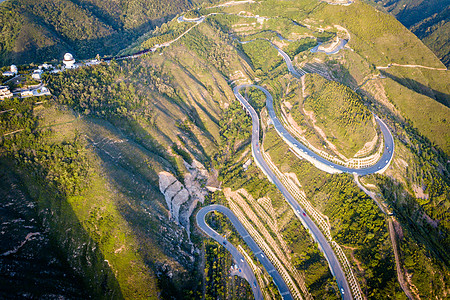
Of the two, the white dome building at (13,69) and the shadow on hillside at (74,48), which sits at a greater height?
the shadow on hillside at (74,48)

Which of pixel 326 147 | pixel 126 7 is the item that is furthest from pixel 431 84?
pixel 126 7

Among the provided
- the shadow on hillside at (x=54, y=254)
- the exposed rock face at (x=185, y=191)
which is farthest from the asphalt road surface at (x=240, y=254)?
the shadow on hillside at (x=54, y=254)

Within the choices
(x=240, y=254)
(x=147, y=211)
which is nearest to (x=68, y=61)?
(x=147, y=211)

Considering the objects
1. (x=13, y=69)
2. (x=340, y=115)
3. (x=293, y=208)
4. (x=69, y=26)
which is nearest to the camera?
(x=293, y=208)

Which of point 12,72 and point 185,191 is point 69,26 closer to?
point 12,72

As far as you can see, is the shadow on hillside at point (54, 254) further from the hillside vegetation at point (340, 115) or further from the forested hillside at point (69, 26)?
the forested hillside at point (69, 26)

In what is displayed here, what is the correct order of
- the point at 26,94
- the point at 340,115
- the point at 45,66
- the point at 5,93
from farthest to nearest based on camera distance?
the point at 45,66, the point at 340,115, the point at 26,94, the point at 5,93
